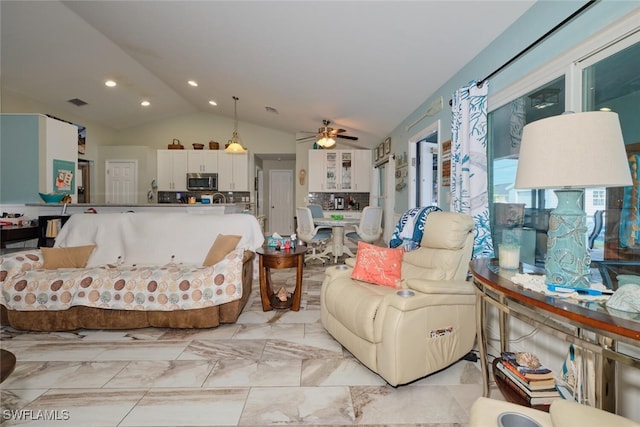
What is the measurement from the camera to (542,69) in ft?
6.46

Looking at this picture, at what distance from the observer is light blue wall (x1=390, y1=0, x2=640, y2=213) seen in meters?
1.53

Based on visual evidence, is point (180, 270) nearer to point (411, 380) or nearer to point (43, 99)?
point (411, 380)

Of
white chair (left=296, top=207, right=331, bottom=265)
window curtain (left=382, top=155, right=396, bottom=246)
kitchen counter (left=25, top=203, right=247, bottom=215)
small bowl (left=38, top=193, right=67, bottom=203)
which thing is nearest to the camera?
kitchen counter (left=25, top=203, right=247, bottom=215)

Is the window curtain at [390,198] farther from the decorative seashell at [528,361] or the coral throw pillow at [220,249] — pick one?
the decorative seashell at [528,361]

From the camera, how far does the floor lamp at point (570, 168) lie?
111cm

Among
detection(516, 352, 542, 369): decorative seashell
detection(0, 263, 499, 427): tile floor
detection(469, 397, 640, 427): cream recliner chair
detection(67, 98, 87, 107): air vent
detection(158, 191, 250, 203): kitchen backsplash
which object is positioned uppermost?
detection(67, 98, 87, 107): air vent

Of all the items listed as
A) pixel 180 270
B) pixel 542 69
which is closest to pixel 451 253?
pixel 542 69

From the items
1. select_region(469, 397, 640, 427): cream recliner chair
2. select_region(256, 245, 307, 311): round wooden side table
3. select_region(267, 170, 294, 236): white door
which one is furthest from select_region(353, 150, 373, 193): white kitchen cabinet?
select_region(469, 397, 640, 427): cream recliner chair

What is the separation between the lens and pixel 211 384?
1.90 m

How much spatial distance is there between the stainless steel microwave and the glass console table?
23.5 feet

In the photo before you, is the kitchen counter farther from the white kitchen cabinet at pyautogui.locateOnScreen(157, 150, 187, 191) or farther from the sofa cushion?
the white kitchen cabinet at pyautogui.locateOnScreen(157, 150, 187, 191)

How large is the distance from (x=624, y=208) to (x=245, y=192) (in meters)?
7.38

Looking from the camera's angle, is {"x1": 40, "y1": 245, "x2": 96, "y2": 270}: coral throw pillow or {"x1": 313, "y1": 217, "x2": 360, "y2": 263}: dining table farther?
{"x1": 313, "y1": 217, "x2": 360, "y2": 263}: dining table

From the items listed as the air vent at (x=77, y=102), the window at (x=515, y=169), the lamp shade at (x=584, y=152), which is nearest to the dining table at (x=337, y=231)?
the window at (x=515, y=169)
